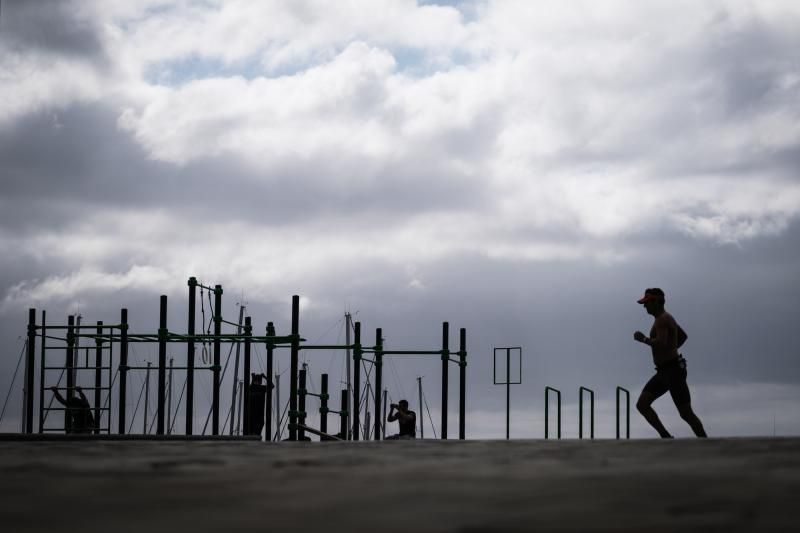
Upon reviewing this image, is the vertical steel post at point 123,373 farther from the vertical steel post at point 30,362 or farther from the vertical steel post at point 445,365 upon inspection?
the vertical steel post at point 445,365

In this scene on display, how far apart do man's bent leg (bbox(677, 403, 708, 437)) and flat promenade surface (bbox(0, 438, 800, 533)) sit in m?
6.95

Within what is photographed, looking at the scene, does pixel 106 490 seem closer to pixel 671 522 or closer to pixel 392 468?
pixel 392 468

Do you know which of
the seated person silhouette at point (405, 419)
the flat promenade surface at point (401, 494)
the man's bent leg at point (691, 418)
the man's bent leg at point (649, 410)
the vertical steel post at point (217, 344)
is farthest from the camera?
the vertical steel post at point (217, 344)

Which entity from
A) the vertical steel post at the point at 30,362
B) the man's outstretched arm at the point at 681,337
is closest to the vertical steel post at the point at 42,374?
the vertical steel post at the point at 30,362

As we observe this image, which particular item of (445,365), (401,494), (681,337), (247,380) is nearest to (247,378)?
(247,380)

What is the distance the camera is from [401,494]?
3.81 m

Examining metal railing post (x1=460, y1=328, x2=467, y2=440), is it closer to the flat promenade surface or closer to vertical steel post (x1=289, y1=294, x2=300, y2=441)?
vertical steel post (x1=289, y1=294, x2=300, y2=441)

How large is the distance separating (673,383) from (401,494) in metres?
9.61

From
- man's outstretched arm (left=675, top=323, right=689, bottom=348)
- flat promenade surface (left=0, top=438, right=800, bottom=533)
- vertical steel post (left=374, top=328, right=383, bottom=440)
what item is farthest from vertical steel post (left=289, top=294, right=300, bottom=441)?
flat promenade surface (left=0, top=438, right=800, bottom=533)

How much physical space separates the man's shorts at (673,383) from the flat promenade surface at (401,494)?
706 centimetres

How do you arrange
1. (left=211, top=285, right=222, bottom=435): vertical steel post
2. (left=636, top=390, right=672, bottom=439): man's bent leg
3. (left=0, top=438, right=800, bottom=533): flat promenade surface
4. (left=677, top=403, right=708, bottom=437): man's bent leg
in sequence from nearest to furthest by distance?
1. (left=0, top=438, right=800, bottom=533): flat promenade surface
2. (left=677, top=403, right=708, bottom=437): man's bent leg
3. (left=636, top=390, right=672, bottom=439): man's bent leg
4. (left=211, top=285, right=222, bottom=435): vertical steel post

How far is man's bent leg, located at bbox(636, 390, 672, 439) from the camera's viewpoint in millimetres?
12898

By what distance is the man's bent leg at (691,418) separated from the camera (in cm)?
1273

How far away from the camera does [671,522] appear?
318 centimetres
